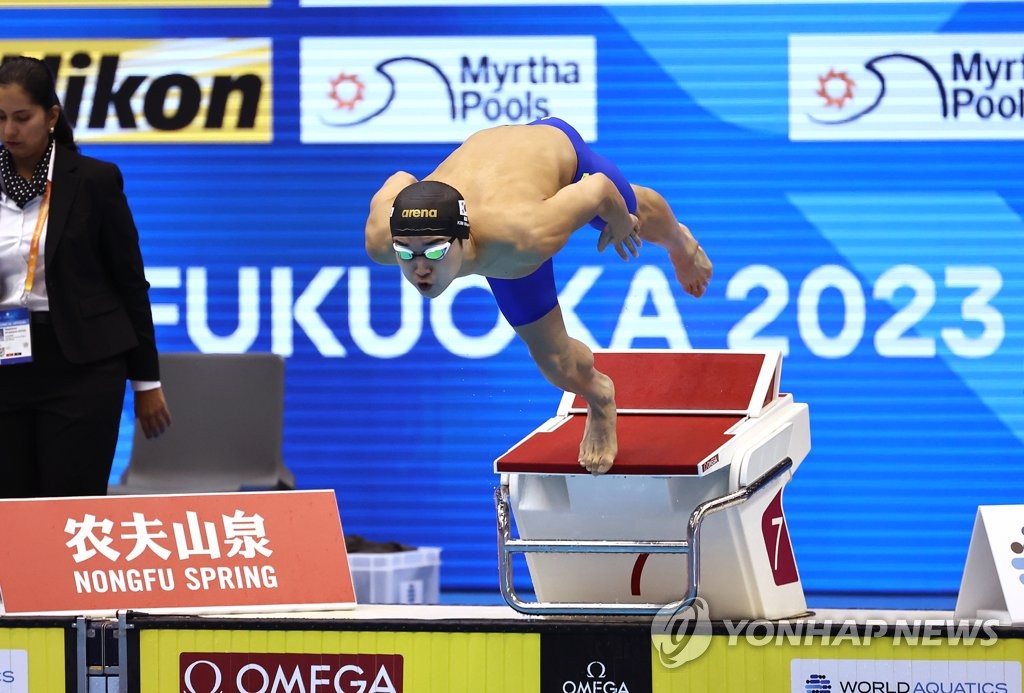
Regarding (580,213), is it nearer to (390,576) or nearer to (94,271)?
(94,271)

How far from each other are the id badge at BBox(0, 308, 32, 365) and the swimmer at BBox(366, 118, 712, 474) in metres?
0.96

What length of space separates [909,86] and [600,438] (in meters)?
3.34

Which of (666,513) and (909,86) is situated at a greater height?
(909,86)

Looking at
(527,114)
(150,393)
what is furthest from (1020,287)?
(150,393)

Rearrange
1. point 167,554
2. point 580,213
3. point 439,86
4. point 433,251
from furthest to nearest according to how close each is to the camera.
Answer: point 439,86, point 167,554, point 580,213, point 433,251

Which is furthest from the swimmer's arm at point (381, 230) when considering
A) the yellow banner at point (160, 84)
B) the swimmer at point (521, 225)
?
the yellow banner at point (160, 84)

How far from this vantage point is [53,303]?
3938mm

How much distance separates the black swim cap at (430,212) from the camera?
3.33m

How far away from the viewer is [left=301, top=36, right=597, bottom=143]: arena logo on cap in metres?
6.59

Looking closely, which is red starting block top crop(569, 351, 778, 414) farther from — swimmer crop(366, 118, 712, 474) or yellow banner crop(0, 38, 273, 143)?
yellow banner crop(0, 38, 273, 143)

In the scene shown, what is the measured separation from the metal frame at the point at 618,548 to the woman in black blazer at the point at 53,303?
1.10m

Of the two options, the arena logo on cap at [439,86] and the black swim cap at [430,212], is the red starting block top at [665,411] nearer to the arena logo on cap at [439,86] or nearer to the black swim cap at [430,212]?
the black swim cap at [430,212]

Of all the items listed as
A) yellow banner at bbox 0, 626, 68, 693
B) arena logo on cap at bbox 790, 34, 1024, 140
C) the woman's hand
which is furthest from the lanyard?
arena logo on cap at bbox 790, 34, 1024, 140

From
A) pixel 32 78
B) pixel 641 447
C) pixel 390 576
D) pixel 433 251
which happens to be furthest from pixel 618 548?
pixel 390 576
